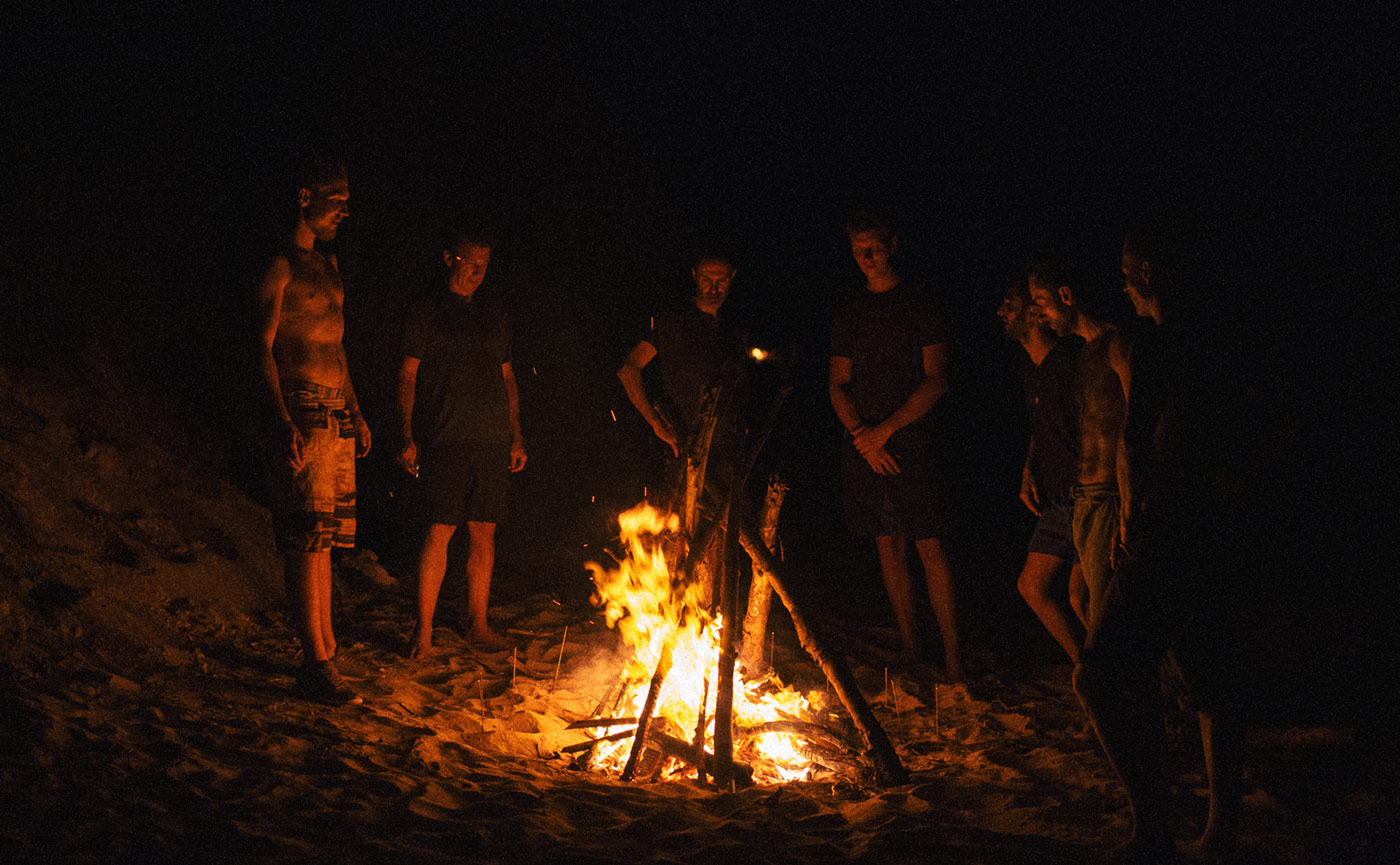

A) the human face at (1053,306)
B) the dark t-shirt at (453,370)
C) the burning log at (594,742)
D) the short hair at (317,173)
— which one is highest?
the short hair at (317,173)

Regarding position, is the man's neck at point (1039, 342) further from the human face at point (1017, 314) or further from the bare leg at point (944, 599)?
the bare leg at point (944, 599)

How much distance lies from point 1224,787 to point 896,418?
2646 millimetres

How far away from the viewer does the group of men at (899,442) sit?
2701 mm

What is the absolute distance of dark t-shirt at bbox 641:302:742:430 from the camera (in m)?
5.00

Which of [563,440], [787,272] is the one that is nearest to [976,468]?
[787,272]

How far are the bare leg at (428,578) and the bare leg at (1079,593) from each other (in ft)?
11.1

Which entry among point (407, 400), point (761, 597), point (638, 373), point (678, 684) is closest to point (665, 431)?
point (638, 373)

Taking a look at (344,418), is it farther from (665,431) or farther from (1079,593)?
(1079,593)

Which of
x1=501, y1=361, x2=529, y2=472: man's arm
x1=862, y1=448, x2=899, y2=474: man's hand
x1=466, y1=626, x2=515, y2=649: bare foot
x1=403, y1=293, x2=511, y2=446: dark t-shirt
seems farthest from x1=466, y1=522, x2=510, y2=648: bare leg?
x1=862, y1=448, x2=899, y2=474: man's hand

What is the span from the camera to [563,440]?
8508 millimetres

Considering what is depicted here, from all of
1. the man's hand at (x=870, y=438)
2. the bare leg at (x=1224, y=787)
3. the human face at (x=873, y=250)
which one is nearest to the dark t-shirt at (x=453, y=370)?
the man's hand at (x=870, y=438)

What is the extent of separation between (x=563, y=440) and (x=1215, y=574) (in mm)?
6535

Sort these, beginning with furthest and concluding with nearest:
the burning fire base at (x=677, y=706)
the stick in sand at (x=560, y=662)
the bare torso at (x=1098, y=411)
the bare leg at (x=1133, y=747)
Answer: the stick in sand at (x=560, y=662), the burning fire base at (x=677, y=706), the bare torso at (x=1098, y=411), the bare leg at (x=1133, y=747)

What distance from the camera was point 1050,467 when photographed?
4457 mm
